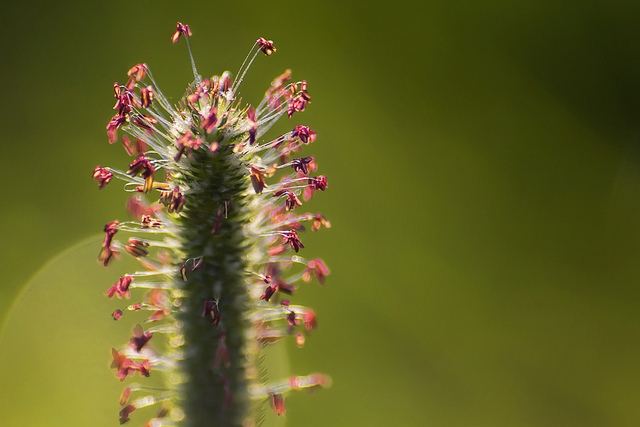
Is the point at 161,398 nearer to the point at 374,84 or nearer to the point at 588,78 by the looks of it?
the point at 374,84

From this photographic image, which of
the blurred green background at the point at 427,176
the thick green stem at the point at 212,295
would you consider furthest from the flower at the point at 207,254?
the blurred green background at the point at 427,176

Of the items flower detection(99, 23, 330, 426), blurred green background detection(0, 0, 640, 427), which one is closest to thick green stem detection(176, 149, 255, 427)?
flower detection(99, 23, 330, 426)

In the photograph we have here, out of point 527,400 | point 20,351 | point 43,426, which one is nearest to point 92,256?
point 20,351

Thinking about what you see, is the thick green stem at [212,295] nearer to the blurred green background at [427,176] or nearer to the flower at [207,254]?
the flower at [207,254]

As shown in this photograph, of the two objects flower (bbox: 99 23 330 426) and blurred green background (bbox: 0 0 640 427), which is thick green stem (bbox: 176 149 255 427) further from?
blurred green background (bbox: 0 0 640 427)

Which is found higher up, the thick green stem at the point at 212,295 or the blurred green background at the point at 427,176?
the blurred green background at the point at 427,176

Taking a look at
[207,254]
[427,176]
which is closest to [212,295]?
[207,254]

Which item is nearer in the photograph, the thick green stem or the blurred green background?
the thick green stem
